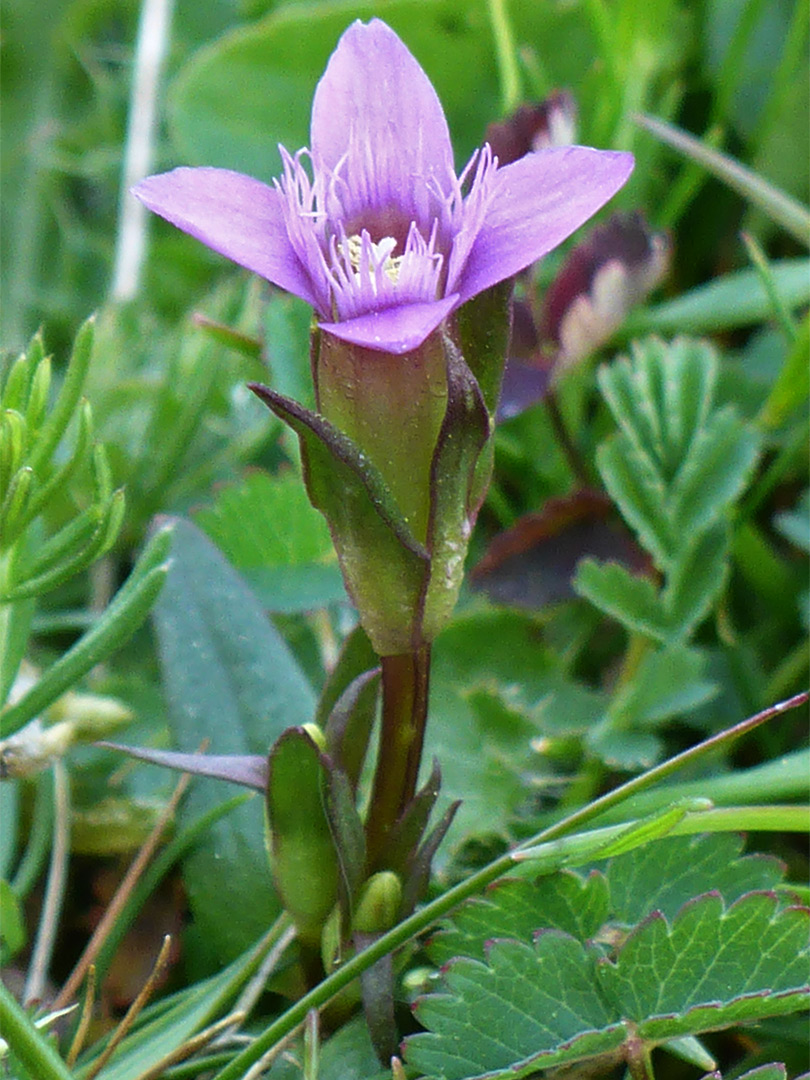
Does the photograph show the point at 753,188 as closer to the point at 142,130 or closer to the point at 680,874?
the point at 680,874

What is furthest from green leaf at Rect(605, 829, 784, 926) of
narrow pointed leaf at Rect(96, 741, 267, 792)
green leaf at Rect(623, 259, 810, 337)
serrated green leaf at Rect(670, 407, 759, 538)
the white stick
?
the white stick

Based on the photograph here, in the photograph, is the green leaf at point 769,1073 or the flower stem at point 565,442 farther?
the flower stem at point 565,442

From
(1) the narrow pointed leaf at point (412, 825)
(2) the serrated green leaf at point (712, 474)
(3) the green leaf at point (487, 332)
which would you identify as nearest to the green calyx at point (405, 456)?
(3) the green leaf at point (487, 332)

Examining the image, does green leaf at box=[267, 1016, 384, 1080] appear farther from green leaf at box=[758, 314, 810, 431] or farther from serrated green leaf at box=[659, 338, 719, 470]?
green leaf at box=[758, 314, 810, 431]

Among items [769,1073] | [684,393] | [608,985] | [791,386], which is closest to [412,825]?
[608,985]

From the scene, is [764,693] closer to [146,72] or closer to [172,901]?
[172,901]

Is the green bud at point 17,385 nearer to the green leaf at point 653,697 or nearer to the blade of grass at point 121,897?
the blade of grass at point 121,897

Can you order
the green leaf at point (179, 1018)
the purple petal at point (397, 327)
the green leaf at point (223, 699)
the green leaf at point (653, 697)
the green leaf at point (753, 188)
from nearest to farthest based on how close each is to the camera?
1. the purple petal at point (397, 327)
2. the green leaf at point (179, 1018)
3. the green leaf at point (223, 699)
4. the green leaf at point (653, 697)
5. the green leaf at point (753, 188)
